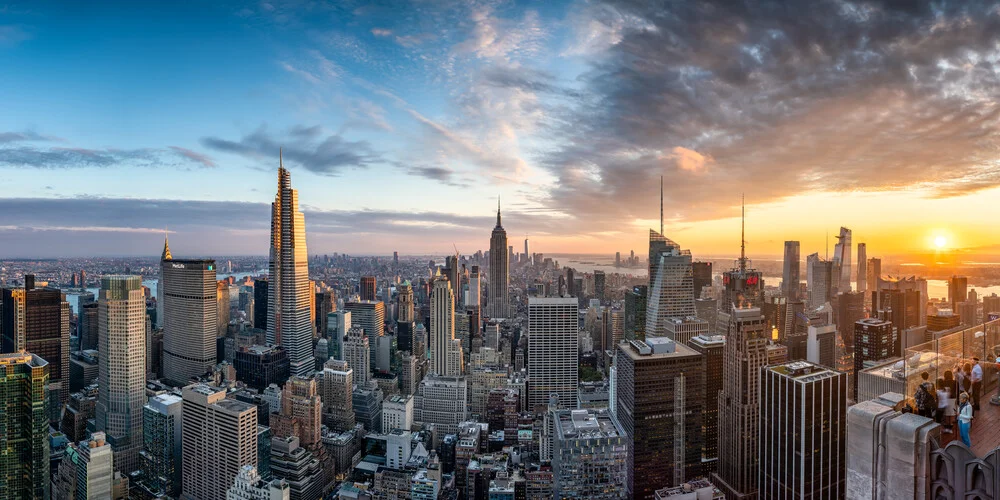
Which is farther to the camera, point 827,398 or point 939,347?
point 827,398

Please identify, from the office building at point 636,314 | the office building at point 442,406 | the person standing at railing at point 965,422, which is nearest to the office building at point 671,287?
the office building at point 636,314

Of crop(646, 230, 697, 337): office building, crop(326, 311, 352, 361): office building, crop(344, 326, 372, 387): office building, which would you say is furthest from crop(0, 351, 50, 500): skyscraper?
crop(646, 230, 697, 337): office building

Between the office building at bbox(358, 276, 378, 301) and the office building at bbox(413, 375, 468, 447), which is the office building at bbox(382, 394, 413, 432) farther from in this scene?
the office building at bbox(358, 276, 378, 301)

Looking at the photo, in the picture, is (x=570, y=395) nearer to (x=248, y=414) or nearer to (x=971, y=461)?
(x=248, y=414)

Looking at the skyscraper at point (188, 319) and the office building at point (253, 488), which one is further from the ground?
the skyscraper at point (188, 319)

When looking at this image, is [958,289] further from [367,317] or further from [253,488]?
[367,317]

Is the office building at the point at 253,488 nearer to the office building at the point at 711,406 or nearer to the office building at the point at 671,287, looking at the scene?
the office building at the point at 711,406

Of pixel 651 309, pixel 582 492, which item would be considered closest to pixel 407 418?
pixel 582 492
